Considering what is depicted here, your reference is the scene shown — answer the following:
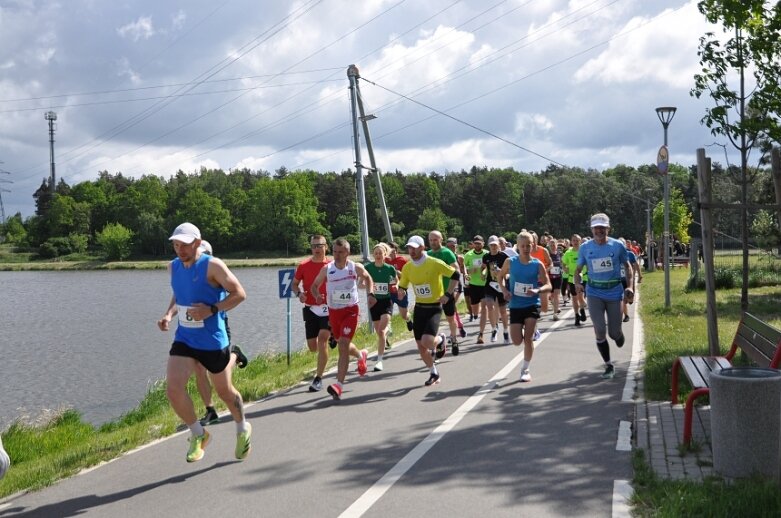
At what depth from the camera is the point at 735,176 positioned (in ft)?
43.3

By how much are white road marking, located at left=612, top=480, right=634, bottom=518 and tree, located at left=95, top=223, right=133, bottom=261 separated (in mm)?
103163

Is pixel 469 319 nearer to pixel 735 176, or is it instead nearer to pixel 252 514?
pixel 735 176

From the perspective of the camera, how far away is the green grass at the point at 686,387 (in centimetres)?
479

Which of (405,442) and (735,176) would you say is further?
(735,176)

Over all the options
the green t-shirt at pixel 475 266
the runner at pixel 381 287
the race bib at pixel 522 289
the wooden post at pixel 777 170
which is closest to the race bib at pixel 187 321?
the race bib at pixel 522 289

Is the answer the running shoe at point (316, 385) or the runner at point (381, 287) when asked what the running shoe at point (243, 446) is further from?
the runner at point (381, 287)

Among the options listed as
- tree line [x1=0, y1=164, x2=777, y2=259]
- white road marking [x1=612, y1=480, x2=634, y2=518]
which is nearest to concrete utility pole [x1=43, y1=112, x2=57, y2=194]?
tree line [x1=0, y1=164, x2=777, y2=259]

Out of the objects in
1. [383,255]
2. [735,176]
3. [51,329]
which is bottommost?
[51,329]

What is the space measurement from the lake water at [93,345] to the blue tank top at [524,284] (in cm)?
792

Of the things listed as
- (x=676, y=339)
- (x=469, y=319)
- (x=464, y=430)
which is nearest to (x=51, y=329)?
(x=469, y=319)

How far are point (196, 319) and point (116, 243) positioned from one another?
10260 centimetres

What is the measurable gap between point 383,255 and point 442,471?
7229 mm

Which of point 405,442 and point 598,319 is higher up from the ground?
point 598,319

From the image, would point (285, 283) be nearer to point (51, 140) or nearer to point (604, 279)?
point (604, 279)
